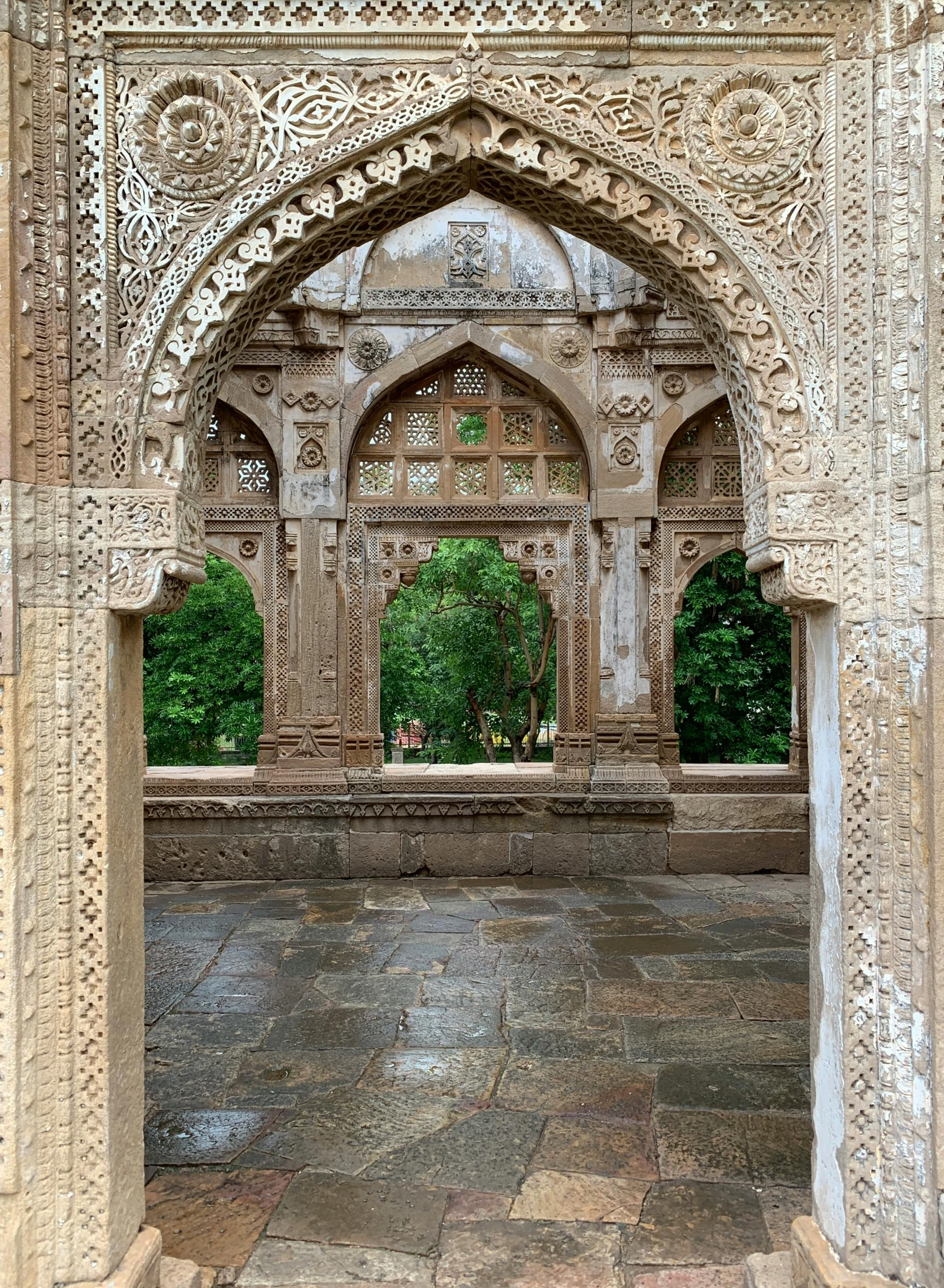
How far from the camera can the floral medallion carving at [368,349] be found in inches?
311

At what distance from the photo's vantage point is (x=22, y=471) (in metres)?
2.44

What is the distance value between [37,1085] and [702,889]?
5.84 meters

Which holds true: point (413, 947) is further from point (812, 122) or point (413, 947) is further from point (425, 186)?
point (812, 122)

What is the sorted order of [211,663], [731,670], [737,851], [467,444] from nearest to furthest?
1. [737,851]
2. [467,444]
3. [731,670]
4. [211,663]

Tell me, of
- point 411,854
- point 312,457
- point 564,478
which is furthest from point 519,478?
point 411,854

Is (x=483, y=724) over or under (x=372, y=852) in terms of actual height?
over

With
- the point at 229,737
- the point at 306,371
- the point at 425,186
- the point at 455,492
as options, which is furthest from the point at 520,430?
the point at 229,737

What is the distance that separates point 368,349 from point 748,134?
562 cm

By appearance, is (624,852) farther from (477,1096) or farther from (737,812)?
(477,1096)

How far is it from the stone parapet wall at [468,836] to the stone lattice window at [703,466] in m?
2.63

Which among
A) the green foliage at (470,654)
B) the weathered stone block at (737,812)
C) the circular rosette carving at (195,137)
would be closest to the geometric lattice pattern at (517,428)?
the weathered stone block at (737,812)

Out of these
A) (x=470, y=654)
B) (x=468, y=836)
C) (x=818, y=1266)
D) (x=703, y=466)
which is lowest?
(x=818, y=1266)

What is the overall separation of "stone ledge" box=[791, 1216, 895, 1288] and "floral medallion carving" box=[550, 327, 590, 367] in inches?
265

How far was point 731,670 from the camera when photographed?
39.9ft
